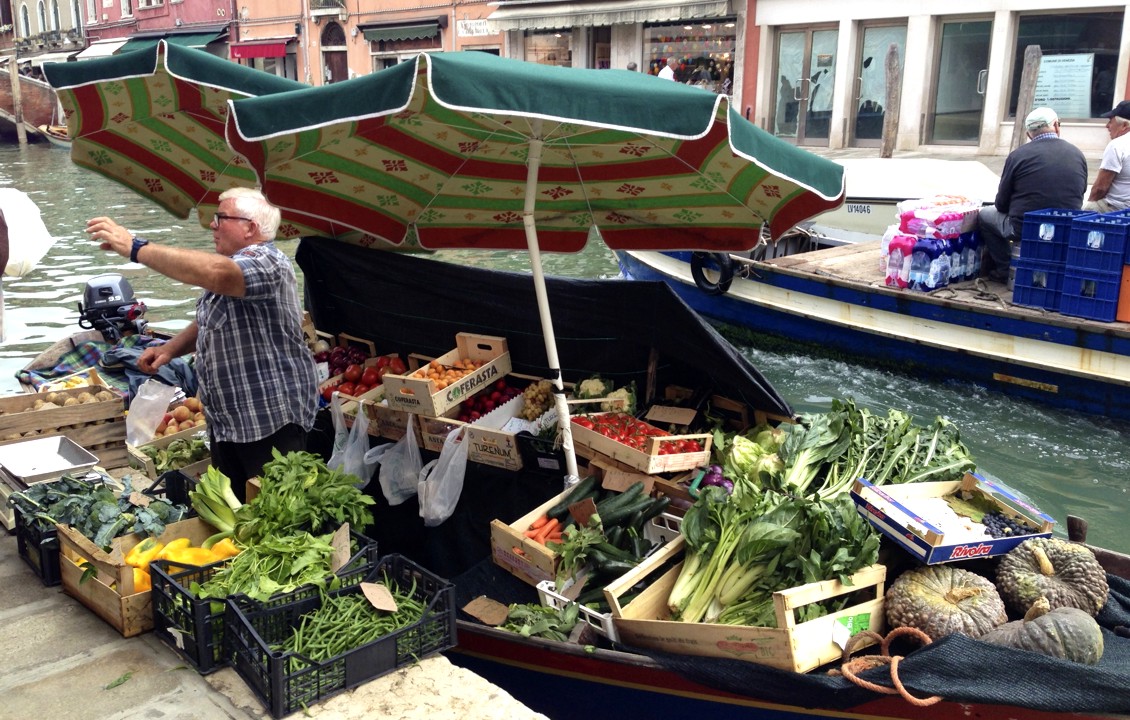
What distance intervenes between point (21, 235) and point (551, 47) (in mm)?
25451

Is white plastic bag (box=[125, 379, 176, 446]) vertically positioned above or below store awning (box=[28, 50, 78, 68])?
below

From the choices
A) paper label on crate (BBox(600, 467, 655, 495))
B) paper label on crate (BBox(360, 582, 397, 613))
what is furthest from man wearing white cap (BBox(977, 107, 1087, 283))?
paper label on crate (BBox(360, 582, 397, 613))

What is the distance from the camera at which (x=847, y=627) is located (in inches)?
128

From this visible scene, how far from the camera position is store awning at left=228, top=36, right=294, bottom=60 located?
121 feet

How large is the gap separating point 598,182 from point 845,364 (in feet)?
19.3

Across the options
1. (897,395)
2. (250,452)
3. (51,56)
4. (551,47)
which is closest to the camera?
(250,452)

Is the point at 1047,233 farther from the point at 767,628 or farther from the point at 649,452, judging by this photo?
the point at 767,628

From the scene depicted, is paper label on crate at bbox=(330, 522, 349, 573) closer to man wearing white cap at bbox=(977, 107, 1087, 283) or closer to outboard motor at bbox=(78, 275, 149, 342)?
outboard motor at bbox=(78, 275, 149, 342)

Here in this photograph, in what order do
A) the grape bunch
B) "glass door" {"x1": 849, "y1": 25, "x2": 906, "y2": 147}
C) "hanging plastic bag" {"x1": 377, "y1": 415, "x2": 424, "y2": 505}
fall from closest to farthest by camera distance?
the grape bunch < "hanging plastic bag" {"x1": 377, "y1": 415, "x2": 424, "y2": 505} < "glass door" {"x1": 849, "y1": 25, "x2": 906, "y2": 147}

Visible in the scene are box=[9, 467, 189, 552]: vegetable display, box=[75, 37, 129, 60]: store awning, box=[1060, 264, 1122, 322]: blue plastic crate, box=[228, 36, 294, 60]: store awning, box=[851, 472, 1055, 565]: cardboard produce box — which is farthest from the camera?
box=[75, 37, 129, 60]: store awning

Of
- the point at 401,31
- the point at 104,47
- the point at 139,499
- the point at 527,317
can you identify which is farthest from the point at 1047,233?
the point at 104,47

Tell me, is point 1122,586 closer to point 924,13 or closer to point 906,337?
point 906,337

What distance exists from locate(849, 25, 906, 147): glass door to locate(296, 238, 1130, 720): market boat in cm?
1696

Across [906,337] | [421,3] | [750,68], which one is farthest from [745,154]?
[421,3]
